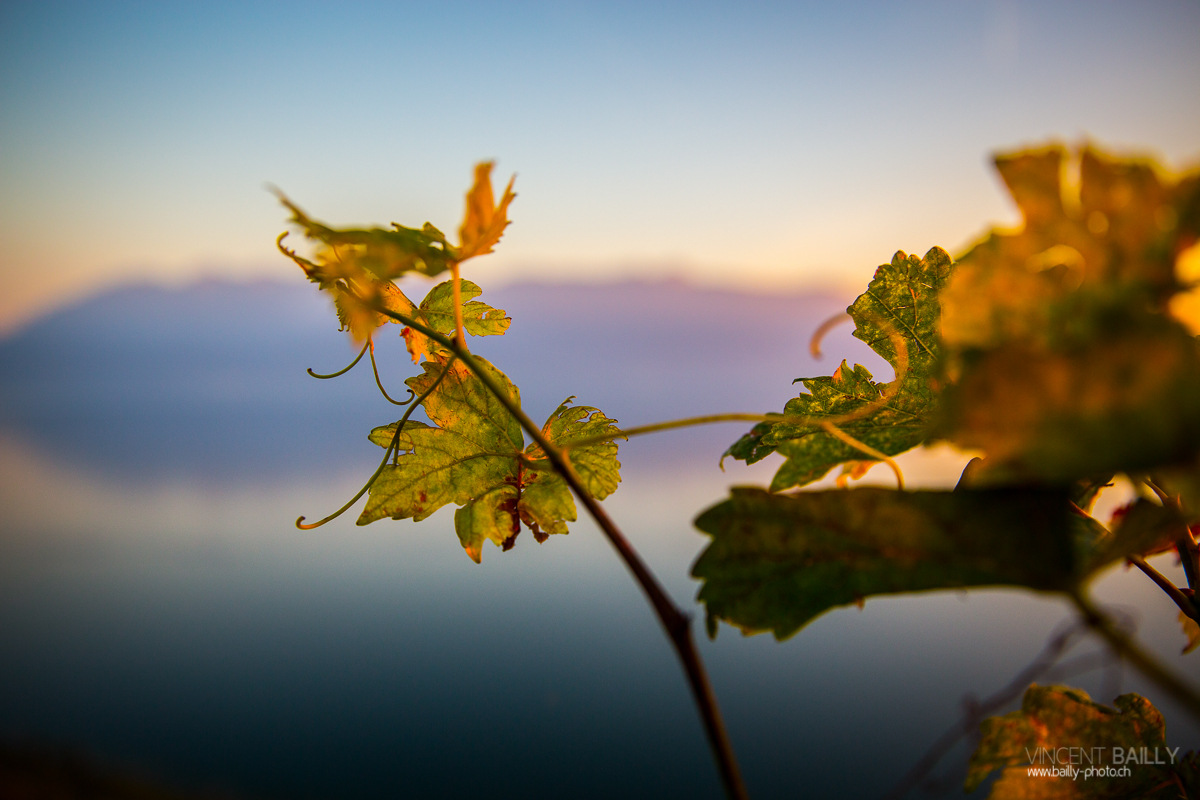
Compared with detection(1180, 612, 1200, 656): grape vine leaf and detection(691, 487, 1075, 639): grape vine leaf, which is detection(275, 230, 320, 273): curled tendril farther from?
detection(1180, 612, 1200, 656): grape vine leaf

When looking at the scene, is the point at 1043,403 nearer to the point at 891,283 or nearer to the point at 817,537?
the point at 817,537

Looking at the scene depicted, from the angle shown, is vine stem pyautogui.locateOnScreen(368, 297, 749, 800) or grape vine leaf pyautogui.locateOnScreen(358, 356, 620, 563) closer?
vine stem pyautogui.locateOnScreen(368, 297, 749, 800)

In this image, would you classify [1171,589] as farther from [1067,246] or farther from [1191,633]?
[1067,246]

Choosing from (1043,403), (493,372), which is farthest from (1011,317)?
(493,372)

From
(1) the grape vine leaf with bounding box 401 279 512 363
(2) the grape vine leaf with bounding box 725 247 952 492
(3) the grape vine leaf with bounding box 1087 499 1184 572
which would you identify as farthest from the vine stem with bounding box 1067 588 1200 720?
(1) the grape vine leaf with bounding box 401 279 512 363

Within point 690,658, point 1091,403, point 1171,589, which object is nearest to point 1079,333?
point 1091,403

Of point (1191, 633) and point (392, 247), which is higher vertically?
point (392, 247)

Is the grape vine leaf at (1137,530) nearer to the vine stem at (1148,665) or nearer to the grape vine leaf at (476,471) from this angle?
the vine stem at (1148,665)
